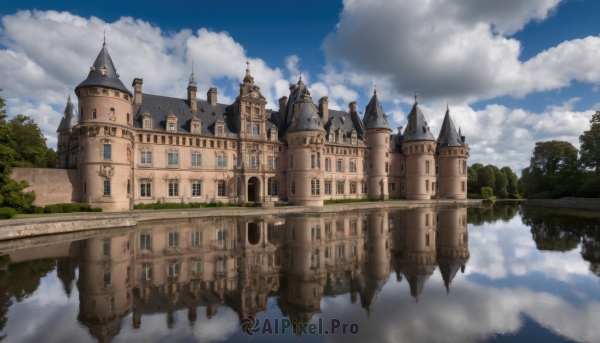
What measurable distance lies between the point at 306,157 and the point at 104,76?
26122 millimetres

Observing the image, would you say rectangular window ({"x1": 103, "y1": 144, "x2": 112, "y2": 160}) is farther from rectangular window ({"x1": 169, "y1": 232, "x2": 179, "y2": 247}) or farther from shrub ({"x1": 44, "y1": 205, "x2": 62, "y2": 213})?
rectangular window ({"x1": 169, "y1": 232, "x2": 179, "y2": 247})

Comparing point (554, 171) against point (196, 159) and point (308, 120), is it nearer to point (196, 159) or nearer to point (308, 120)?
point (308, 120)

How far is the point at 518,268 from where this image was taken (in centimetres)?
1566

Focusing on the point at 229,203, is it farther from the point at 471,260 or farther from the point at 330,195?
the point at 471,260

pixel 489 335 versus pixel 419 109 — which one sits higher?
pixel 419 109

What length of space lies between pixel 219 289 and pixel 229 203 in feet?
105

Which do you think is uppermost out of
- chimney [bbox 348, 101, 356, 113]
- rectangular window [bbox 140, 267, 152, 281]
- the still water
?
chimney [bbox 348, 101, 356, 113]

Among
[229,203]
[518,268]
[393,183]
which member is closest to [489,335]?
[518,268]

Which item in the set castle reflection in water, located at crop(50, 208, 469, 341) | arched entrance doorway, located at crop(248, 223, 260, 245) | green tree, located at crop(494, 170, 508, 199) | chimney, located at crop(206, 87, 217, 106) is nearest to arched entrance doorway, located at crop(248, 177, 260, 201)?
chimney, located at crop(206, 87, 217, 106)

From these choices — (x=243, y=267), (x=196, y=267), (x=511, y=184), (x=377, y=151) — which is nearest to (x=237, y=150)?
(x=377, y=151)

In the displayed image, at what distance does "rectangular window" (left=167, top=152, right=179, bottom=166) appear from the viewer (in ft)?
132

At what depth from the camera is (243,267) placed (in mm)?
14711

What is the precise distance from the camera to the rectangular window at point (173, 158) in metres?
40.3

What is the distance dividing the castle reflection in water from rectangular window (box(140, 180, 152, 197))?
48.0ft
